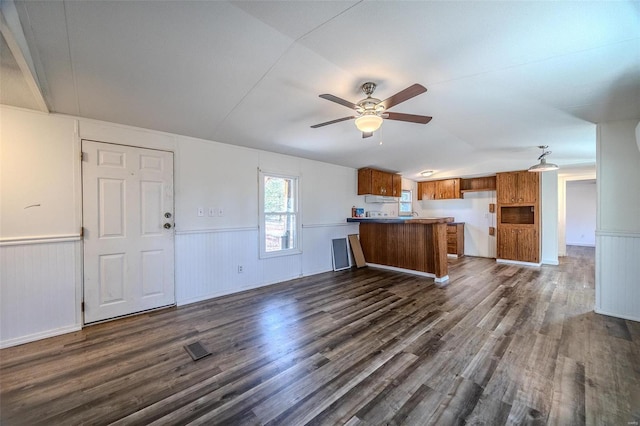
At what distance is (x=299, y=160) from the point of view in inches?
190

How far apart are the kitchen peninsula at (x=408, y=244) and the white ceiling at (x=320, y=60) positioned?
200cm

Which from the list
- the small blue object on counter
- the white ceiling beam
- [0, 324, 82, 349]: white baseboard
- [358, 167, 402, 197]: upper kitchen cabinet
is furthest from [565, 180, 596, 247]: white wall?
[0, 324, 82, 349]: white baseboard

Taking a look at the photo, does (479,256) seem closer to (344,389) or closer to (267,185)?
(267,185)

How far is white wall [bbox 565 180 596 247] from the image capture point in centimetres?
848

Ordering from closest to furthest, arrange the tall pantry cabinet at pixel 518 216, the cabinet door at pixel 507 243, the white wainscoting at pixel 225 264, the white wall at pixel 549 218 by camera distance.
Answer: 1. the white wainscoting at pixel 225 264
2. the white wall at pixel 549 218
3. the tall pantry cabinet at pixel 518 216
4. the cabinet door at pixel 507 243

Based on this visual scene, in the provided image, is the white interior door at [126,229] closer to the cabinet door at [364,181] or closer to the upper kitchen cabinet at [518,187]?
the cabinet door at [364,181]

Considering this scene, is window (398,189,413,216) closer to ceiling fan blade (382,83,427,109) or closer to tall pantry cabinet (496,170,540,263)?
tall pantry cabinet (496,170,540,263)

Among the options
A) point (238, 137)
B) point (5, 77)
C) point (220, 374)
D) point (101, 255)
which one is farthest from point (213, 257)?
point (5, 77)

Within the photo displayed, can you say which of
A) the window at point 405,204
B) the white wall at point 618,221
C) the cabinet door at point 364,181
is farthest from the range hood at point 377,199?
the white wall at point 618,221

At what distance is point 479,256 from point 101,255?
7.92m

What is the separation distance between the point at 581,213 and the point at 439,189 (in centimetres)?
554

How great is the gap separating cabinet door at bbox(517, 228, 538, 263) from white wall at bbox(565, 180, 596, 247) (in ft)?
14.9

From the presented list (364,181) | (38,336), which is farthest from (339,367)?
(364,181)

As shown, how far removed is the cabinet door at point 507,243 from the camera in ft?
19.6
